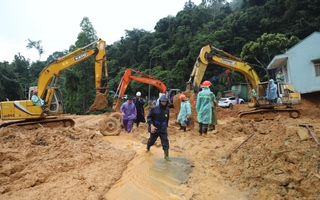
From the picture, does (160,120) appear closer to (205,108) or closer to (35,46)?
(205,108)

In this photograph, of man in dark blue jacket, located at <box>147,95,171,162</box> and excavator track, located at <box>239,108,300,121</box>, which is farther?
excavator track, located at <box>239,108,300,121</box>

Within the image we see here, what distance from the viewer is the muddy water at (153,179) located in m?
3.72

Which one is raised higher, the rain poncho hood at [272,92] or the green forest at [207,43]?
the green forest at [207,43]

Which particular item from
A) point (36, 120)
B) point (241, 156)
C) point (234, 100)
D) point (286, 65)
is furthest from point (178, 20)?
point (241, 156)

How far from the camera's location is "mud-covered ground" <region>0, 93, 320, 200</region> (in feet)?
11.8

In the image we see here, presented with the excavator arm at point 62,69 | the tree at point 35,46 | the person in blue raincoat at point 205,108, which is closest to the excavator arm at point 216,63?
the person in blue raincoat at point 205,108

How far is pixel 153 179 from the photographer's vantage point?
4.39 m

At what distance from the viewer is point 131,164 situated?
17.3ft

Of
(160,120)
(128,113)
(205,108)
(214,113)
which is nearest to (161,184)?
(160,120)

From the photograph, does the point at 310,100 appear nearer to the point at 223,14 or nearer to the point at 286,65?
the point at 286,65

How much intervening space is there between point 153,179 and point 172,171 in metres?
0.59

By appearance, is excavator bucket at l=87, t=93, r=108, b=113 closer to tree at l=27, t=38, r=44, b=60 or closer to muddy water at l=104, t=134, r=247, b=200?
muddy water at l=104, t=134, r=247, b=200

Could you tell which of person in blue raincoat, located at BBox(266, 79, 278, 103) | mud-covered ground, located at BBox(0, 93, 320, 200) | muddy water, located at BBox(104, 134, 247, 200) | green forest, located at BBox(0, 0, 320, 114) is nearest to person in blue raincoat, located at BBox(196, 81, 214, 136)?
mud-covered ground, located at BBox(0, 93, 320, 200)

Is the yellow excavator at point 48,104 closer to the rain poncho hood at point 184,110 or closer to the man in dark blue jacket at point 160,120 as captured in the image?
the rain poncho hood at point 184,110
